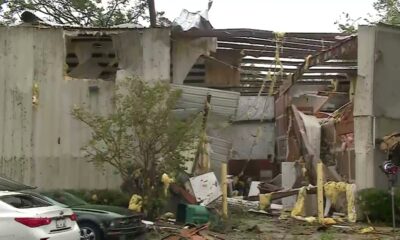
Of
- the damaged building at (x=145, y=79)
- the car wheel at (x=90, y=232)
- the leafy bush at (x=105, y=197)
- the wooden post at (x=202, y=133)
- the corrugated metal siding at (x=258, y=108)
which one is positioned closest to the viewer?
the car wheel at (x=90, y=232)

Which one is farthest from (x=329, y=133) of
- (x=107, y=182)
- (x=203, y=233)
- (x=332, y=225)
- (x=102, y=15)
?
(x=102, y=15)

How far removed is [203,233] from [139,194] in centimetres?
374

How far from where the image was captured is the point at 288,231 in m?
16.3

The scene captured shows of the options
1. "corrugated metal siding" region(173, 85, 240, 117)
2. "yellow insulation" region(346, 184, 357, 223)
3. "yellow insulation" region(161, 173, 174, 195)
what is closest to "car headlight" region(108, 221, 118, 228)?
"yellow insulation" region(161, 173, 174, 195)

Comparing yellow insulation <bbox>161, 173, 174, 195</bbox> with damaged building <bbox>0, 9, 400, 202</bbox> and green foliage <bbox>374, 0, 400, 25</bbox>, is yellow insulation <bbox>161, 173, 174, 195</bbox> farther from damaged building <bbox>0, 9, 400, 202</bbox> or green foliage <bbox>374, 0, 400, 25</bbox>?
green foliage <bbox>374, 0, 400, 25</bbox>

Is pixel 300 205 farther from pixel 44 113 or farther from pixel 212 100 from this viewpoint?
pixel 44 113

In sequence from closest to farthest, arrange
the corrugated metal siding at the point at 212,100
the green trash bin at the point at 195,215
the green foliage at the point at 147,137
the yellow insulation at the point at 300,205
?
1. the green foliage at the point at 147,137
2. the green trash bin at the point at 195,215
3. the yellow insulation at the point at 300,205
4. the corrugated metal siding at the point at 212,100

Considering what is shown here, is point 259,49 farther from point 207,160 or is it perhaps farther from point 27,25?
point 27,25

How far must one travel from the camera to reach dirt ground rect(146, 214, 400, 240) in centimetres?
1520

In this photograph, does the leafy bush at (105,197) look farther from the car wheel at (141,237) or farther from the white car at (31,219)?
Result: the white car at (31,219)

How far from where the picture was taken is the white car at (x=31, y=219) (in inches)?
388

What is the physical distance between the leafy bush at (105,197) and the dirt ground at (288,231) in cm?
294

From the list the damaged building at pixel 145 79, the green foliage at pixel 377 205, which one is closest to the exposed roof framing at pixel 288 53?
the damaged building at pixel 145 79

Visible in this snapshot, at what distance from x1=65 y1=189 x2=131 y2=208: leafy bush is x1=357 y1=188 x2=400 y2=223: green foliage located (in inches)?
247
